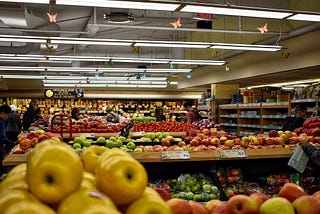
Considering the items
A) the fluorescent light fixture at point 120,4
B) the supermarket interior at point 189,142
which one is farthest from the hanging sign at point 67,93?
the fluorescent light fixture at point 120,4

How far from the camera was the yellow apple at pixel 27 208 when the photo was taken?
3.46ft

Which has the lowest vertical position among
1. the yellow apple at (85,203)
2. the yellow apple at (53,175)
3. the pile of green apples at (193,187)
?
the pile of green apples at (193,187)

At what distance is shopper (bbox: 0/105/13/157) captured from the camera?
806 centimetres

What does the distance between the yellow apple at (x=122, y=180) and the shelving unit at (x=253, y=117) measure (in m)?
9.40

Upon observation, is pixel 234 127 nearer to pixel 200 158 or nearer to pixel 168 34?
pixel 168 34

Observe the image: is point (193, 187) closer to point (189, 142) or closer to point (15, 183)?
point (189, 142)

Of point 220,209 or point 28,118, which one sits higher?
point 220,209

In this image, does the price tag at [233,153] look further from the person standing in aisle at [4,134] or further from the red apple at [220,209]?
the person standing in aisle at [4,134]

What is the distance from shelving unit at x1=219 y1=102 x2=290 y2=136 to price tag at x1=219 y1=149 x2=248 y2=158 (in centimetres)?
619

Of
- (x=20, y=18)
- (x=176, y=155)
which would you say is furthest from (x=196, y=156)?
(x=20, y=18)

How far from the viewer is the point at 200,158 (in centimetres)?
424

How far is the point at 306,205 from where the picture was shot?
162 centimetres

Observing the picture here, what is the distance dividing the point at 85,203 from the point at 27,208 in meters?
0.16

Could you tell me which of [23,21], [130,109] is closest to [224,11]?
[23,21]
